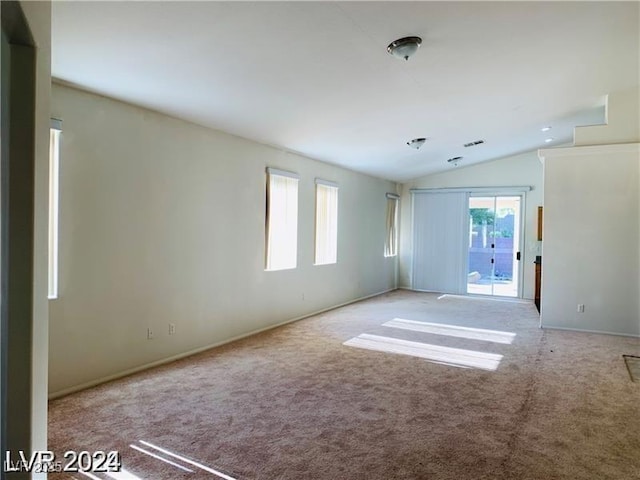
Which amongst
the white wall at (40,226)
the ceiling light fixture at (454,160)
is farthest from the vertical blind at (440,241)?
the white wall at (40,226)

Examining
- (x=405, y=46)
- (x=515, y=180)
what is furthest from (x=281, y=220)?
(x=515, y=180)

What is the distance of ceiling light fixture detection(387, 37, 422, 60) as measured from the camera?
10.3 ft

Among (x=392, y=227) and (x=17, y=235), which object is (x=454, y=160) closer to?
(x=392, y=227)

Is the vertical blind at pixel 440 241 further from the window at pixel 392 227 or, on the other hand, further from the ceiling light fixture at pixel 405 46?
the ceiling light fixture at pixel 405 46

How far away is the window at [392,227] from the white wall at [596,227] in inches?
148

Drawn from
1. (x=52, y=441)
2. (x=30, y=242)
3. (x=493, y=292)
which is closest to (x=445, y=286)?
(x=493, y=292)

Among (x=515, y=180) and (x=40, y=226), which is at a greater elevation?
(x=515, y=180)

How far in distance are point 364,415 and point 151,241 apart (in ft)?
8.21

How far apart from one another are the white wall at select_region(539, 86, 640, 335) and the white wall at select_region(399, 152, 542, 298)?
279 centimetres

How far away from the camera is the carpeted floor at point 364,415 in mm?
2416

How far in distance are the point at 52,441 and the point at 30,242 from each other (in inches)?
69.6

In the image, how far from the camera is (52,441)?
8.57ft

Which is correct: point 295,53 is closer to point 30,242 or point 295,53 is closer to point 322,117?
point 322,117

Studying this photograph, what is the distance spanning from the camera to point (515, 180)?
8930mm
